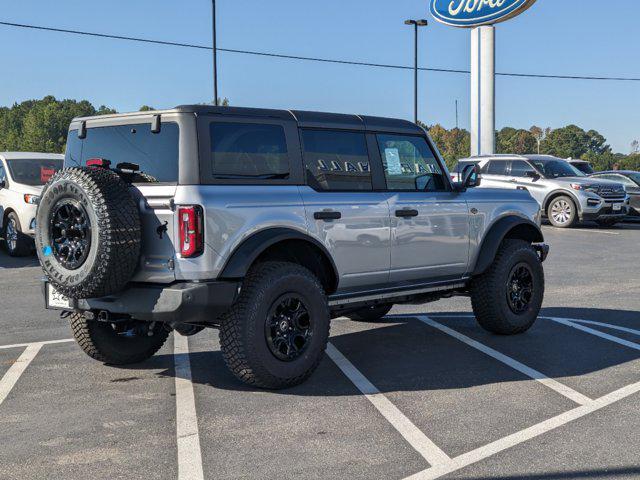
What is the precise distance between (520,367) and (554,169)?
50.6ft

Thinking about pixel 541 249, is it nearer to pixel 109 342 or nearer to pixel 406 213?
pixel 406 213

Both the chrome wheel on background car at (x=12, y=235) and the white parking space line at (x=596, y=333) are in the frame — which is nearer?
the white parking space line at (x=596, y=333)

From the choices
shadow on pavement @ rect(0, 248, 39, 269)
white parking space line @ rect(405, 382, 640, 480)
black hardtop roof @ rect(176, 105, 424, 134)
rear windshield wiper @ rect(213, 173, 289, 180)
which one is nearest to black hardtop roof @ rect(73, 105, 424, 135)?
black hardtop roof @ rect(176, 105, 424, 134)

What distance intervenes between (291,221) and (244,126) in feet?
2.40

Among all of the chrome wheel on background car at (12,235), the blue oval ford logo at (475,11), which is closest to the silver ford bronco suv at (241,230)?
the chrome wheel on background car at (12,235)

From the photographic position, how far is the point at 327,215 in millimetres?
5711

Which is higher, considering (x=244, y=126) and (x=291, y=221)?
(x=244, y=126)

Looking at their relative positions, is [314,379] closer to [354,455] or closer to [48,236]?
[354,455]

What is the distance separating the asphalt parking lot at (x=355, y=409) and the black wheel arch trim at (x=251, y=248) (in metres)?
0.86

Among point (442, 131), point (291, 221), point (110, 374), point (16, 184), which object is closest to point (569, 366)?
point (291, 221)

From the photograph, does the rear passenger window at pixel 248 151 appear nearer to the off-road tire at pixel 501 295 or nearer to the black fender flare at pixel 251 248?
the black fender flare at pixel 251 248

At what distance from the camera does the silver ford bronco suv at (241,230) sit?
5.00 m

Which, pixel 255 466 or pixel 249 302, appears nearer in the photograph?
pixel 255 466

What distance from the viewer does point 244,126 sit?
5457 millimetres
